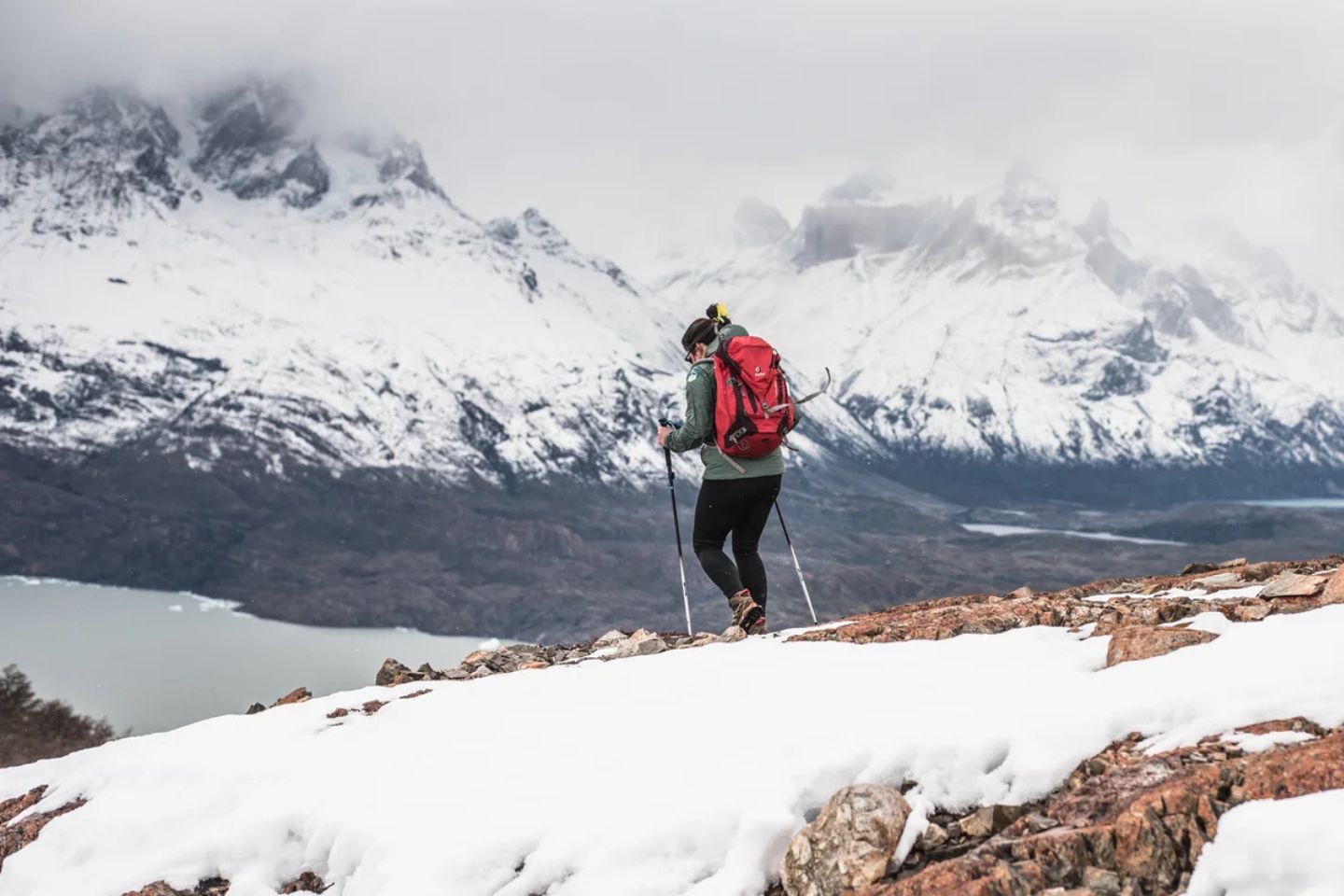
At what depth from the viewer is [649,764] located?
7.44 m

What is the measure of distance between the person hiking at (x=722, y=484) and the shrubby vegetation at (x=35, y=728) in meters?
132

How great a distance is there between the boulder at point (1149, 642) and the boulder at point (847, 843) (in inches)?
96.3

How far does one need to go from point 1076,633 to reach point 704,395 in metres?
4.96

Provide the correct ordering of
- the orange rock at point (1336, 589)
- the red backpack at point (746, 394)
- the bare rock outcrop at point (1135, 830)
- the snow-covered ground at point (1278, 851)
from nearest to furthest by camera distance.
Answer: the snow-covered ground at point (1278, 851)
the bare rock outcrop at point (1135, 830)
the orange rock at point (1336, 589)
the red backpack at point (746, 394)

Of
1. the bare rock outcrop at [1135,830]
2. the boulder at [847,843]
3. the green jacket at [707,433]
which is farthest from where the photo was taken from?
the green jacket at [707,433]

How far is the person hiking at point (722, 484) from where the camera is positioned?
1216cm

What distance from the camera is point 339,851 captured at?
749cm

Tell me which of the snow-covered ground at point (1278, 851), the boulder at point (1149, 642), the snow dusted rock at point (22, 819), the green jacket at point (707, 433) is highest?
the green jacket at point (707, 433)

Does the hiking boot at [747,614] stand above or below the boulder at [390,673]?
below

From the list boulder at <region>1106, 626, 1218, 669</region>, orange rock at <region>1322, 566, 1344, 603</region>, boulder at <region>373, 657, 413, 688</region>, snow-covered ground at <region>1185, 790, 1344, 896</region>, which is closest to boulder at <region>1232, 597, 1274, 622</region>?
orange rock at <region>1322, 566, 1344, 603</region>

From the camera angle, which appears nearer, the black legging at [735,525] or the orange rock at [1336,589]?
the orange rock at [1336,589]

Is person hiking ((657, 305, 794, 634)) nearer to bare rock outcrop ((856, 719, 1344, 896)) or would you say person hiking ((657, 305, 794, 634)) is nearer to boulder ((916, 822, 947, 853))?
boulder ((916, 822, 947, 853))

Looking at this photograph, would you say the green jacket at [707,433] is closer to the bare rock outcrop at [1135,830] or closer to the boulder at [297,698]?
the boulder at [297,698]

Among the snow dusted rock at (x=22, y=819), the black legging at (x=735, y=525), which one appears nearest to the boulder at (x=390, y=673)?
the snow dusted rock at (x=22, y=819)
